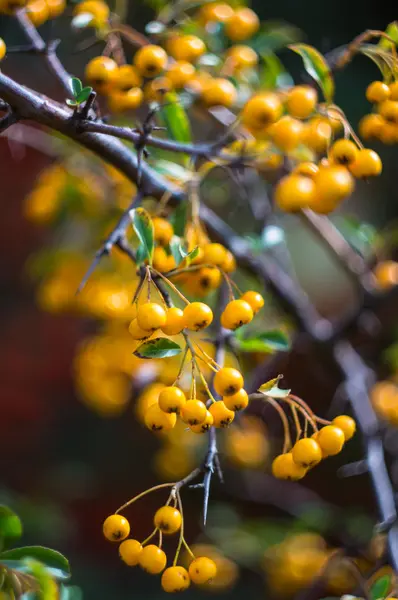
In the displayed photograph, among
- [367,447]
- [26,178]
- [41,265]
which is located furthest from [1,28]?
[367,447]

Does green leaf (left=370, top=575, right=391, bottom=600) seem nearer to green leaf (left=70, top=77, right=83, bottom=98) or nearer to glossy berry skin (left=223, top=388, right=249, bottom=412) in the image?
glossy berry skin (left=223, top=388, right=249, bottom=412)

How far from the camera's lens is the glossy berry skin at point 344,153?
1.67 feet

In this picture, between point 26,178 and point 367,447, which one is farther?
point 26,178

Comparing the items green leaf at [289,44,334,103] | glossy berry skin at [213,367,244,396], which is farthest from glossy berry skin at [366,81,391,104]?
glossy berry skin at [213,367,244,396]

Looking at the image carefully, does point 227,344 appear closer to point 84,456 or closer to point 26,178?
point 84,456

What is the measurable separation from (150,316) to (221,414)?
10 centimetres

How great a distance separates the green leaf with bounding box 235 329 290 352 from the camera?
2.06 ft

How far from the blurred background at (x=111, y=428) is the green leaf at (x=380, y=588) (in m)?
0.58

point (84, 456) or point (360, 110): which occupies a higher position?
point (360, 110)

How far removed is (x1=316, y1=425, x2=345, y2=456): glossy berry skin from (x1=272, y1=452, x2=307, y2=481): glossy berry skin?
27 millimetres

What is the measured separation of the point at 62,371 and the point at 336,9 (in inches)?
65.0

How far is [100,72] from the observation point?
58 centimetres

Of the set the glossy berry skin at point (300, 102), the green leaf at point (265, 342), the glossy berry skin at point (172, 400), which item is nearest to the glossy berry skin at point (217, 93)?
the glossy berry skin at point (300, 102)

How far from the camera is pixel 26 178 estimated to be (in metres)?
2.00
